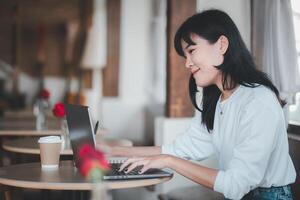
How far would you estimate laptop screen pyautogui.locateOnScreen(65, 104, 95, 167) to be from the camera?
2170 millimetres

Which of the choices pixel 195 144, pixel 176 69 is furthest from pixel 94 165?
pixel 176 69

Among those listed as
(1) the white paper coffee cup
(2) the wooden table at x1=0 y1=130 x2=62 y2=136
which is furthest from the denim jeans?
(2) the wooden table at x1=0 y1=130 x2=62 y2=136

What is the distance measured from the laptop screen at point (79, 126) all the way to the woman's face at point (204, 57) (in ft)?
1.58

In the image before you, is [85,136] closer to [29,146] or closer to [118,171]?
[118,171]

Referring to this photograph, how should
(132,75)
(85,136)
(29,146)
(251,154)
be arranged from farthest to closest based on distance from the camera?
(132,75)
(29,146)
(85,136)
(251,154)

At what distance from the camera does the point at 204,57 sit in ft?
7.16

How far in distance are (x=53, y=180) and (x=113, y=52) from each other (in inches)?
228

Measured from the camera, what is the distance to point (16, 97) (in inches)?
441

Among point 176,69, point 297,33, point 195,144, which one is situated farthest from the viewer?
point 176,69

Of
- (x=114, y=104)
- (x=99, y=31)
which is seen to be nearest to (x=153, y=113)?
(x=114, y=104)

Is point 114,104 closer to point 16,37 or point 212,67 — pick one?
point 16,37

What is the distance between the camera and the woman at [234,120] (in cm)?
199

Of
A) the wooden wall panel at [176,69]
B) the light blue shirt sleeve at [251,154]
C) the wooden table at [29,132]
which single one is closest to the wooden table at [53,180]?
the light blue shirt sleeve at [251,154]

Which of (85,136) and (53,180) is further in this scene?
(85,136)
